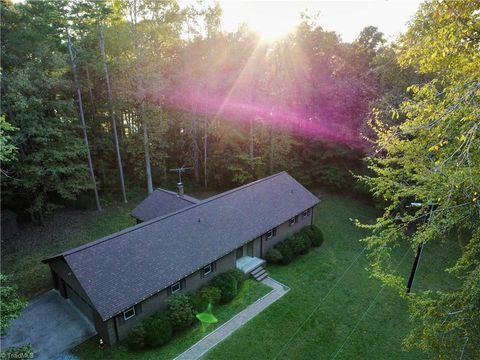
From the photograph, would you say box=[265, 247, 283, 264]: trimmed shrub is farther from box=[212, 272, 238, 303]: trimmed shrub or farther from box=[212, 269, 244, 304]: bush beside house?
box=[212, 272, 238, 303]: trimmed shrub

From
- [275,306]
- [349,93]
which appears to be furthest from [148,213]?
[349,93]

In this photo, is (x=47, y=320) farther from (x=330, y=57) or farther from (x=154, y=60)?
(x=330, y=57)

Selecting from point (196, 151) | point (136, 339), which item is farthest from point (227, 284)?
point (196, 151)

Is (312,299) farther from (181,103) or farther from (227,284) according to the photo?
(181,103)

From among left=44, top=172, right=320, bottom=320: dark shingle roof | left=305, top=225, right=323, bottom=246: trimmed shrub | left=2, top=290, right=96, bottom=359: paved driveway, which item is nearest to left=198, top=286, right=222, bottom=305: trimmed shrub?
left=44, top=172, right=320, bottom=320: dark shingle roof

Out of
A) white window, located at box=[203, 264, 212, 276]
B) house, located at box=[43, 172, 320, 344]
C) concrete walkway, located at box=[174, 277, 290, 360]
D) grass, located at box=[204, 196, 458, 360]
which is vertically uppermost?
house, located at box=[43, 172, 320, 344]

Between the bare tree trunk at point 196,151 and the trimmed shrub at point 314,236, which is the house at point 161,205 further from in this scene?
the bare tree trunk at point 196,151

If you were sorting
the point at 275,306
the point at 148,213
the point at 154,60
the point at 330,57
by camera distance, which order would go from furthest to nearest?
the point at 330,57 → the point at 154,60 → the point at 148,213 → the point at 275,306
